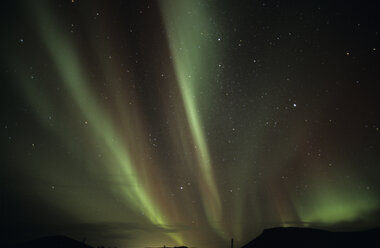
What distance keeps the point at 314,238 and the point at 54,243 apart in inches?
735

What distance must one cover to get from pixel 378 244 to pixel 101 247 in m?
18.1

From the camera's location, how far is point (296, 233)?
898 inches

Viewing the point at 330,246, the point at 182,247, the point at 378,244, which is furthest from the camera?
the point at 182,247

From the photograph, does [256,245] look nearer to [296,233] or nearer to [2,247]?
[296,233]

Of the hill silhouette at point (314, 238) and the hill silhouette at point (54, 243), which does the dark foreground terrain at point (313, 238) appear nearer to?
the hill silhouette at point (314, 238)

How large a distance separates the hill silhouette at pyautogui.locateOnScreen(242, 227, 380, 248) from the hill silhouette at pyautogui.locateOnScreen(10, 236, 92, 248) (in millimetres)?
13347

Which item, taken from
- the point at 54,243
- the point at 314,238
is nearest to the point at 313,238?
the point at 314,238

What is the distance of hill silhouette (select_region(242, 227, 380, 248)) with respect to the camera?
21297 mm

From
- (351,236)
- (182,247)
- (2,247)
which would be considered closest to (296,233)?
(351,236)

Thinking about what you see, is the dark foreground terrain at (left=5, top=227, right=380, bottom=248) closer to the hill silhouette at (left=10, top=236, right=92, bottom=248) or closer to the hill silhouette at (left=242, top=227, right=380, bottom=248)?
the hill silhouette at (left=242, top=227, right=380, bottom=248)

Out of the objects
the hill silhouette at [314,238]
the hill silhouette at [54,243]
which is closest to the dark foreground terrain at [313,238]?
the hill silhouette at [314,238]

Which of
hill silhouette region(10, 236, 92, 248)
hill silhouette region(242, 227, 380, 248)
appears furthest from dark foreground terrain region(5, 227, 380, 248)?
hill silhouette region(10, 236, 92, 248)

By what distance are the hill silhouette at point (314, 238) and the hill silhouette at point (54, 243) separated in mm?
13347

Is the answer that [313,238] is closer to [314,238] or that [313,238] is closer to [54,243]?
[314,238]
